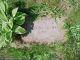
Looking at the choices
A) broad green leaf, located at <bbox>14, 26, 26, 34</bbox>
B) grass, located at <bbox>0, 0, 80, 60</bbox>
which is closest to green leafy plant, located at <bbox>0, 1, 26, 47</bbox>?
broad green leaf, located at <bbox>14, 26, 26, 34</bbox>

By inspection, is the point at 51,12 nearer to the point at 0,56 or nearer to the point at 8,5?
the point at 8,5

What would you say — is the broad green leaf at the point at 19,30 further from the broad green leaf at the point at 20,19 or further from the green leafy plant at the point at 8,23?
the broad green leaf at the point at 20,19

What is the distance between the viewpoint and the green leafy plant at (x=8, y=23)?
20.9 ft

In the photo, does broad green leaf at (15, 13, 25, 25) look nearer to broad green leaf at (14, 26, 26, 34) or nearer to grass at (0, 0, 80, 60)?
broad green leaf at (14, 26, 26, 34)

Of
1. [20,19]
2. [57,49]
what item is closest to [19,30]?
[20,19]

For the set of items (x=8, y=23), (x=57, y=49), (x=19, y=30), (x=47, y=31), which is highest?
(x=8, y=23)

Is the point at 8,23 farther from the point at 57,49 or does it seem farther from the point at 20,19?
the point at 57,49

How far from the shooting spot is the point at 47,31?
6918 mm

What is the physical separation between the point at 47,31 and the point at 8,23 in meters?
1.14

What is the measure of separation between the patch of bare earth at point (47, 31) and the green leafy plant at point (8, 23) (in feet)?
1.62

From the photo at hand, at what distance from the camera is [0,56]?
6.85 meters

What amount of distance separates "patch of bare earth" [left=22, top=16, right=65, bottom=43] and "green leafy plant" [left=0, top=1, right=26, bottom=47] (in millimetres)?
493

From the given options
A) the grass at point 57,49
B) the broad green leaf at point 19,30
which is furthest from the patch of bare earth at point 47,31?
the broad green leaf at point 19,30

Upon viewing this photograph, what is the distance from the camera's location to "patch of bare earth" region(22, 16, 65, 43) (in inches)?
271
